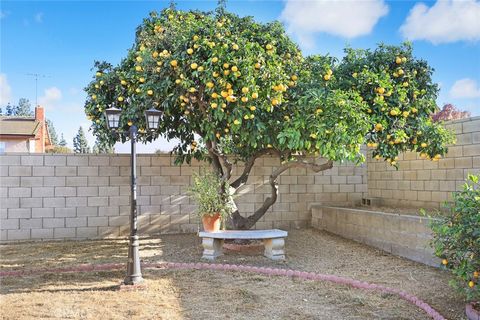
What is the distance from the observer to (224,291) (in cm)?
443

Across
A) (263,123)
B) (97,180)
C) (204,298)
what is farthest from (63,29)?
(204,298)

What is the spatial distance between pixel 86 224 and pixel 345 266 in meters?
4.86

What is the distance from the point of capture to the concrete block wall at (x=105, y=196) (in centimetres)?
752

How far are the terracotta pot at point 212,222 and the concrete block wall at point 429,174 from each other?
11.9ft

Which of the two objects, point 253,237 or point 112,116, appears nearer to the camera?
point 112,116

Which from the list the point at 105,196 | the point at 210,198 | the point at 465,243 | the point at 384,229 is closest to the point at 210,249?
the point at 210,198

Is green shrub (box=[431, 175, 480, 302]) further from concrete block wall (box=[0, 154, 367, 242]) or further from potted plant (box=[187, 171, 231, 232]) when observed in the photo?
concrete block wall (box=[0, 154, 367, 242])

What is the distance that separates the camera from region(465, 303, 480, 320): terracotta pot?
343cm

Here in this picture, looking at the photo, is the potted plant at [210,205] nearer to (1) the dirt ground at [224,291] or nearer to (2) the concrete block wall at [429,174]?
(1) the dirt ground at [224,291]

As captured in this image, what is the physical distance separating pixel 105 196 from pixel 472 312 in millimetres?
6316

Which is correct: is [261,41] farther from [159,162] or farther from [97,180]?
[97,180]

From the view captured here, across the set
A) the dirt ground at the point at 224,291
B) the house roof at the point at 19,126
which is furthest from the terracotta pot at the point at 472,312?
the house roof at the point at 19,126

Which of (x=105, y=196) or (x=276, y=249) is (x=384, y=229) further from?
(x=105, y=196)

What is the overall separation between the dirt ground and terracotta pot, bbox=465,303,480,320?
0.12m
